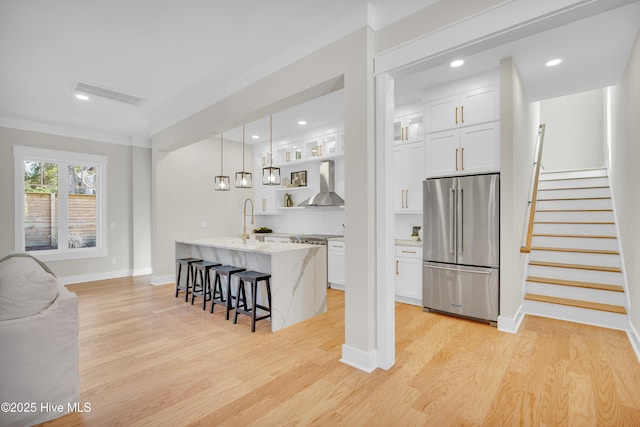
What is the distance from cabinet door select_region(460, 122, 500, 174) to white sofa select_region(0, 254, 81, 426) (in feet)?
12.7

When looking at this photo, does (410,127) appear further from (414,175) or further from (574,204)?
(574,204)

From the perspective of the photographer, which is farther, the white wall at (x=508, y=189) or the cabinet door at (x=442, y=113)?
the cabinet door at (x=442, y=113)

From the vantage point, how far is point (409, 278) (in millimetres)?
4258

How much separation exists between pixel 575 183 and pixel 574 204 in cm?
85

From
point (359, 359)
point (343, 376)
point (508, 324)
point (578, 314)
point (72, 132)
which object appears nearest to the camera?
point (343, 376)

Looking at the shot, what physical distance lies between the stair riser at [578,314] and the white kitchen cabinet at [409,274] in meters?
1.26

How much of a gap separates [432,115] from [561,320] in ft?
9.28

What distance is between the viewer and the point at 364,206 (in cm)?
251

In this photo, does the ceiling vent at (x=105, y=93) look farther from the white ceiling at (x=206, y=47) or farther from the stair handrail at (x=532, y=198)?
the stair handrail at (x=532, y=198)

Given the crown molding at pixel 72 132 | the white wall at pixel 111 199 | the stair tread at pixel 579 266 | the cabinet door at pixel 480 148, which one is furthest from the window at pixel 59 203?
the stair tread at pixel 579 266

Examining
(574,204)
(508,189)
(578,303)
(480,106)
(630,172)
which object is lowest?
(578,303)

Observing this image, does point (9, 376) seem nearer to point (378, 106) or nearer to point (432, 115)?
point (378, 106)

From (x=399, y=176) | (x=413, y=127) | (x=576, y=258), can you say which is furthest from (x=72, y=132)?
(x=576, y=258)

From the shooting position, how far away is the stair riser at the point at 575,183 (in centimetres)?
538
